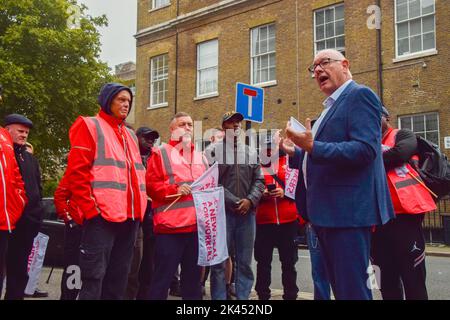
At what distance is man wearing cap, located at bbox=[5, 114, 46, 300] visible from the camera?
4809 millimetres

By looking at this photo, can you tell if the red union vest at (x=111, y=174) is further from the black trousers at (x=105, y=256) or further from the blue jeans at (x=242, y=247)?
the blue jeans at (x=242, y=247)

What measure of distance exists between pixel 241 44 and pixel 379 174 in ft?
58.1

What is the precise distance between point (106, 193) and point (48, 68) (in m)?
17.6

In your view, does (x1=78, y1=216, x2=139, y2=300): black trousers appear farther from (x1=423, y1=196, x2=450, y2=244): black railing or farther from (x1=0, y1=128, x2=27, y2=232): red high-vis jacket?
(x1=423, y1=196, x2=450, y2=244): black railing

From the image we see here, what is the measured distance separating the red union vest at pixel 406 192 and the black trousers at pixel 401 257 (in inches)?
3.0

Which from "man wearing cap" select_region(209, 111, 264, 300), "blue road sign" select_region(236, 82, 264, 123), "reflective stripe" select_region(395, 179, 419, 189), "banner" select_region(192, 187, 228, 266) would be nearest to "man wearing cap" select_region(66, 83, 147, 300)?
"banner" select_region(192, 187, 228, 266)

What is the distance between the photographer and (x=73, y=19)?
2131cm

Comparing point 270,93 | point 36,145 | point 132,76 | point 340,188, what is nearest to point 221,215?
point 340,188

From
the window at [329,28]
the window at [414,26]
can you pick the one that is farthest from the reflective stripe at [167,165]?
the window at [329,28]

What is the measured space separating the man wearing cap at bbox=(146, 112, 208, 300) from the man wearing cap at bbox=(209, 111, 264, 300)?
510 millimetres

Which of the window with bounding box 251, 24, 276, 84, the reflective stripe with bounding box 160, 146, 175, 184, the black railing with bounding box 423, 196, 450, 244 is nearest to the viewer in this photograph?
the reflective stripe with bounding box 160, 146, 175, 184

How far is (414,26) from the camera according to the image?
1582 centimetres

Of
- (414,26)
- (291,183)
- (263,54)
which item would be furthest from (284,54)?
(291,183)

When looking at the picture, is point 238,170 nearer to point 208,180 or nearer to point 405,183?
point 208,180
